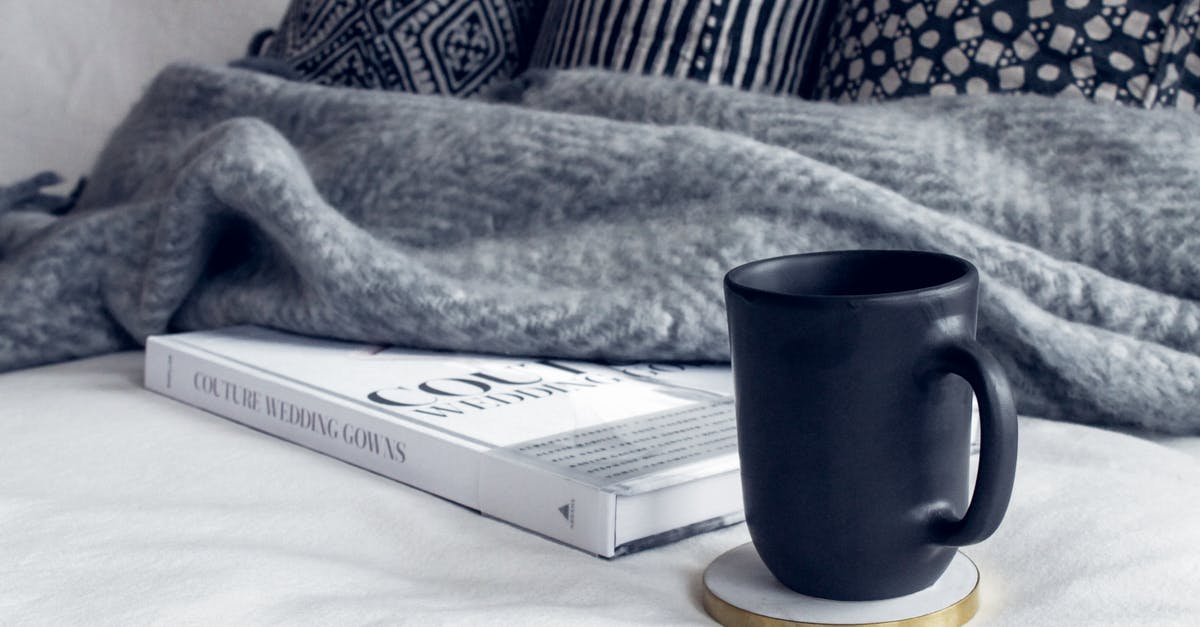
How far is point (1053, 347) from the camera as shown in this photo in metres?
0.60

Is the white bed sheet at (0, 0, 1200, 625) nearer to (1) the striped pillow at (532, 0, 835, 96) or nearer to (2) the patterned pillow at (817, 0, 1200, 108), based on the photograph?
(2) the patterned pillow at (817, 0, 1200, 108)

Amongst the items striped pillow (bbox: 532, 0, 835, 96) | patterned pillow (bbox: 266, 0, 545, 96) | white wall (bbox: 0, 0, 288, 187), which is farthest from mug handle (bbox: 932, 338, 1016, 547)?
white wall (bbox: 0, 0, 288, 187)

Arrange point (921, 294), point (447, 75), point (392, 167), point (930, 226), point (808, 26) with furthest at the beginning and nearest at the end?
point (447, 75) → point (808, 26) → point (392, 167) → point (930, 226) → point (921, 294)

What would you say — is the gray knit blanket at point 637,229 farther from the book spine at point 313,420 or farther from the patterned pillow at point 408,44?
the patterned pillow at point 408,44

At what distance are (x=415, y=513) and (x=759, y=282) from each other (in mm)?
190

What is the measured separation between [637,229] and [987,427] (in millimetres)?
358

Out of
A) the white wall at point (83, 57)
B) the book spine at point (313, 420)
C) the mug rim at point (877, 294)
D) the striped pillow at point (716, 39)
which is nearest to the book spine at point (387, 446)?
the book spine at point (313, 420)

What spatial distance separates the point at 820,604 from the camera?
0.39 metres

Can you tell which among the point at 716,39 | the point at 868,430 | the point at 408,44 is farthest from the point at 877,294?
the point at 408,44

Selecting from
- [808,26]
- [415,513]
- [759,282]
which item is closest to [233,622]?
[415,513]

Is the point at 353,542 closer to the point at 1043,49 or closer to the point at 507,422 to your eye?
the point at 507,422

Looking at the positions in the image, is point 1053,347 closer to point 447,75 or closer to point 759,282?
point 759,282

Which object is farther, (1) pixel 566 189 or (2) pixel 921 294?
(1) pixel 566 189

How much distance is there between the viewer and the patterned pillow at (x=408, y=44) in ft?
3.58
